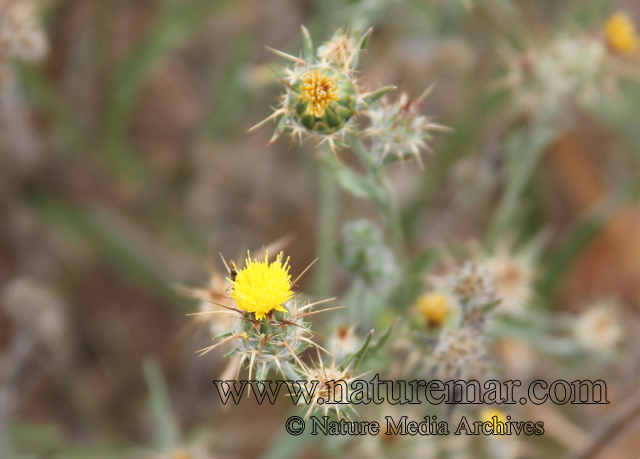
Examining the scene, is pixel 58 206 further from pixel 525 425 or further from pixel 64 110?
pixel 525 425

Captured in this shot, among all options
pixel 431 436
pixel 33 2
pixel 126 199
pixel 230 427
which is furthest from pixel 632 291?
pixel 33 2

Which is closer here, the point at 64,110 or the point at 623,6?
the point at 64,110

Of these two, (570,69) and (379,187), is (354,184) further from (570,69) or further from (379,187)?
(570,69)

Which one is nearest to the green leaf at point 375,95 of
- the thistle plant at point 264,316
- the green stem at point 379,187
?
the green stem at point 379,187

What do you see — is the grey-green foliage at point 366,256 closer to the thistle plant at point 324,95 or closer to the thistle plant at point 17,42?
the thistle plant at point 324,95

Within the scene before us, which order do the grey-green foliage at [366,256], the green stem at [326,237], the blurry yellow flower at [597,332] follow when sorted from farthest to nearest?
the green stem at [326,237] → the blurry yellow flower at [597,332] → the grey-green foliage at [366,256]

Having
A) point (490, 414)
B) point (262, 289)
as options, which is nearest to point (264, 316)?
point (262, 289)
